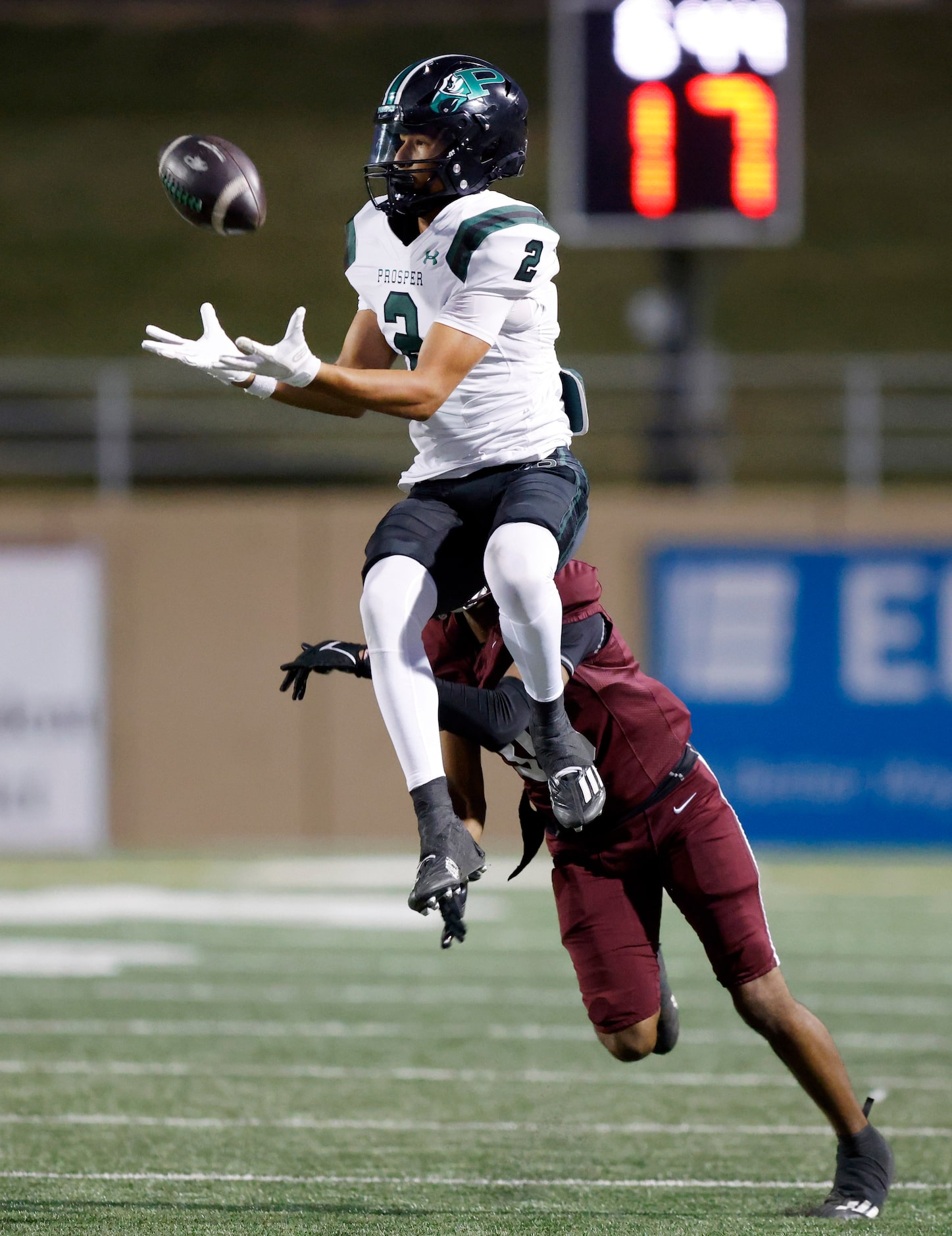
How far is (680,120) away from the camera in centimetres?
931

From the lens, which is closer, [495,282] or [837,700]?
[495,282]

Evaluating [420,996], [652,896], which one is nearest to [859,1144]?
[652,896]

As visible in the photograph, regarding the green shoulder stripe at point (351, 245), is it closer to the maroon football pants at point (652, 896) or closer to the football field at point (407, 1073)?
the maroon football pants at point (652, 896)

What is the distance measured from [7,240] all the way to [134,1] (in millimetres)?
3499

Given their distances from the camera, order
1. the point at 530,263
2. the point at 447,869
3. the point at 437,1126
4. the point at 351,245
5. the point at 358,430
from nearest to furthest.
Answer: the point at 447,869 → the point at 530,263 → the point at 351,245 → the point at 437,1126 → the point at 358,430

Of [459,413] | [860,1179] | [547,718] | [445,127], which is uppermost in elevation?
[445,127]

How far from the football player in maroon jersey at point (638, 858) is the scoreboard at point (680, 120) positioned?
17.4 feet

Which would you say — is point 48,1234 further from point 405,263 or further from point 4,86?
point 4,86

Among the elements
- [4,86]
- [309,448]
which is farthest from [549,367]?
[4,86]

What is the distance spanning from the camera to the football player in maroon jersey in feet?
13.8

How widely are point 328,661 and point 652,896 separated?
3.15 ft

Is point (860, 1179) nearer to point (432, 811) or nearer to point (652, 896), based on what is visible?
point (652, 896)

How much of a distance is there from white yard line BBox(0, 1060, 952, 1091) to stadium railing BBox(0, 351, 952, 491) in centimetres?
882

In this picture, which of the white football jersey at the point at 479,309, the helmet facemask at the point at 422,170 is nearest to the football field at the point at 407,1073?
the white football jersey at the point at 479,309
